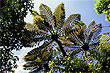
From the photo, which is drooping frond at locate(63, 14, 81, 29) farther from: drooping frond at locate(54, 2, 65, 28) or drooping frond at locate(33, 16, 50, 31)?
drooping frond at locate(33, 16, 50, 31)

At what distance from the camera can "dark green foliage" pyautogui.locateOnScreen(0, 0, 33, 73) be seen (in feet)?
25.1

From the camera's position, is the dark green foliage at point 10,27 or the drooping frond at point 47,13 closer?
the dark green foliage at point 10,27

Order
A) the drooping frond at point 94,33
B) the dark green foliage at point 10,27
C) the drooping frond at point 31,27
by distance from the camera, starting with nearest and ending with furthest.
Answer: the dark green foliage at point 10,27, the drooping frond at point 31,27, the drooping frond at point 94,33

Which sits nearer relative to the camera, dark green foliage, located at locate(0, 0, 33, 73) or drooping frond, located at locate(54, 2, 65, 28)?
dark green foliage, located at locate(0, 0, 33, 73)

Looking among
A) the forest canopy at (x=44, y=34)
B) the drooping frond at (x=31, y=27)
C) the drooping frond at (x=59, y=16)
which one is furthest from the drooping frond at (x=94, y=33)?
the drooping frond at (x=31, y=27)

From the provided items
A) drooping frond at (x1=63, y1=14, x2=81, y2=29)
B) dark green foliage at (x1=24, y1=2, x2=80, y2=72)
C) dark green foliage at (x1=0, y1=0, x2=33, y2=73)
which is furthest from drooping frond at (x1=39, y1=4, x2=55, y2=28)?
dark green foliage at (x1=0, y1=0, x2=33, y2=73)

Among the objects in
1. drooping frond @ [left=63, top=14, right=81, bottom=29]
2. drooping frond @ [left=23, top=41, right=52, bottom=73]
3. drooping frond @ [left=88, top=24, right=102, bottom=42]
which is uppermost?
drooping frond @ [left=63, top=14, right=81, bottom=29]

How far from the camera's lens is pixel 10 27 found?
27.0 ft

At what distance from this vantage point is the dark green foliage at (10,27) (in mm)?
7646

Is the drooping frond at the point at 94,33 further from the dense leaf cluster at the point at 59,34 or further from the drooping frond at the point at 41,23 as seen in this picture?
the drooping frond at the point at 41,23

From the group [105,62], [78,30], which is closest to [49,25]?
[78,30]

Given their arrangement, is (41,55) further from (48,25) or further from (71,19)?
(71,19)

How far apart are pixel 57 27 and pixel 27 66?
625cm

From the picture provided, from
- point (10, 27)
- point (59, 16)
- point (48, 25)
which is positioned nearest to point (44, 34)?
point (48, 25)
